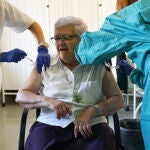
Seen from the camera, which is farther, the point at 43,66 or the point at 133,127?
the point at 133,127

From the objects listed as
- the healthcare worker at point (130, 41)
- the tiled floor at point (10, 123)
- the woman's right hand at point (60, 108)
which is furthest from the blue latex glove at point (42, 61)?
the tiled floor at point (10, 123)

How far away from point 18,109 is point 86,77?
2.49 meters

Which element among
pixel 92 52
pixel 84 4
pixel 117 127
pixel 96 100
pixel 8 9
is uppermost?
pixel 84 4

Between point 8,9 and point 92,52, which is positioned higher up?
point 8,9

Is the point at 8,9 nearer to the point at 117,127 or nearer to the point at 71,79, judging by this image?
the point at 71,79

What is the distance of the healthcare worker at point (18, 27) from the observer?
1.78 m

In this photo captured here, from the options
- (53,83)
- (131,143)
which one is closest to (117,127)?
(53,83)

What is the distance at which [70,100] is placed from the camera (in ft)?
5.58

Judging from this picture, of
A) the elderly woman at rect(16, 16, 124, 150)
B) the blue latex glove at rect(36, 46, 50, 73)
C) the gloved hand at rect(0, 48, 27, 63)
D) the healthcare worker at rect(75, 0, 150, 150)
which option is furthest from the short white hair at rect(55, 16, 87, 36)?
the healthcare worker at rect(75, 0, 150, 150)

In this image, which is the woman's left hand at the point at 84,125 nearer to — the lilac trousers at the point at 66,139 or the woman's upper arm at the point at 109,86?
the lilac trousers at the point at 66,139

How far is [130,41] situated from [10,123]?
2.59 meters

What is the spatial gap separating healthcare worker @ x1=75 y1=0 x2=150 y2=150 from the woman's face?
0.45m

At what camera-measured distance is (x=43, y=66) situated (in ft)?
5.84

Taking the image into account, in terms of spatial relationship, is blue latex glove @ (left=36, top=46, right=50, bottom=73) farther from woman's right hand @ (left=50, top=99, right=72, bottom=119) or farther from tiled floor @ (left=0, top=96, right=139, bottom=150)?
tiled floor @ (left=0, top=96, right=139, bottom=150)
